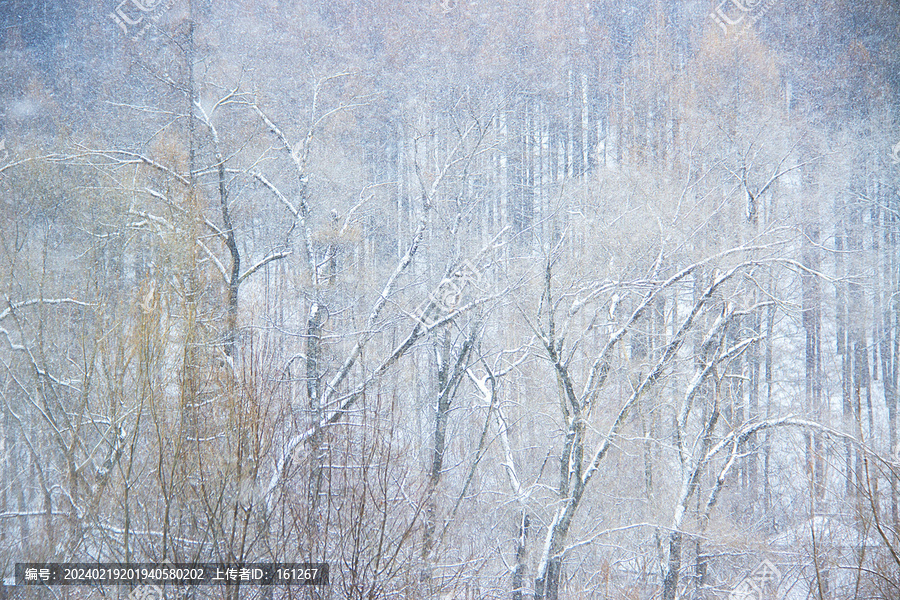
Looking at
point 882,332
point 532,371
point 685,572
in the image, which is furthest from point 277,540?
point 882,332

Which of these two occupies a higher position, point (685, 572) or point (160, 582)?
point (160, 582)

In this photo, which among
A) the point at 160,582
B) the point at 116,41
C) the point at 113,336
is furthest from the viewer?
the point at 116,41

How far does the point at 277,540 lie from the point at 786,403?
6.43m

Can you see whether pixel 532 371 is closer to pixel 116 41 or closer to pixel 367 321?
pixel 367 321

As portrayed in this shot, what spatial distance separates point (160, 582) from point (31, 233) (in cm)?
513

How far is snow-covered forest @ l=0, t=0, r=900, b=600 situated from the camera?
6.40 metres

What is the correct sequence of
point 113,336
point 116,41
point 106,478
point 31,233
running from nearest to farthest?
point 106,478
point 113,336
point 31,233
point 116,41

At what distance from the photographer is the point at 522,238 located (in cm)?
709

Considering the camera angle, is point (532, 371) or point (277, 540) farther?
point (532, 371)

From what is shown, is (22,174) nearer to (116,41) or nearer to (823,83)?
(116,41)

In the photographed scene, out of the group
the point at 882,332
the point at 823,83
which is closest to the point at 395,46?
the point at 823,83

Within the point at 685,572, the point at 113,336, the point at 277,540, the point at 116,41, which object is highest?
the point at 116,41

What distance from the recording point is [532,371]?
730 cm

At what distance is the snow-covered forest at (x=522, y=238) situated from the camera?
21.0ft
